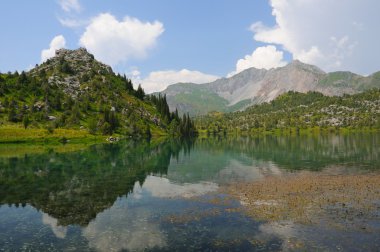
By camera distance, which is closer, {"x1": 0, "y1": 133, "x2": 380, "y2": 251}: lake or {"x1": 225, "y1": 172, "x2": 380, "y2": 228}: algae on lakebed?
{"x1": 0, "y1": 133, "x2": 380, "y2": 251}: lake

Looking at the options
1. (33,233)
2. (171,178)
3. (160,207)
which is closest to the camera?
(33,233)

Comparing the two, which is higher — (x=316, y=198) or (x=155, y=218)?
(x=316, y=198)

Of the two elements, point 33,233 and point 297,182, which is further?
point 297,182

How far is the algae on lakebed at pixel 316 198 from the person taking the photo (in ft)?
119

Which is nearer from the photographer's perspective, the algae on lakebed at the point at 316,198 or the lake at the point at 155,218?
the lake at the point at 155,218

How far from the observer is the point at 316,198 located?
149ft

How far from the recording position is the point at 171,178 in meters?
68.9

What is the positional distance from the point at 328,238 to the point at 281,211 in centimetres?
981

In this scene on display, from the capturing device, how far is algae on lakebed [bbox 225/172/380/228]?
36.2m

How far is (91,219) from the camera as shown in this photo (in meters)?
37.9

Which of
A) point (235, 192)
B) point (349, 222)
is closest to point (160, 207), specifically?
point (235, 192)

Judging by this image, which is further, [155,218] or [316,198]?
[316,198]

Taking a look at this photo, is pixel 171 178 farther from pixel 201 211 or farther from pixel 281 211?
pixel 281 211

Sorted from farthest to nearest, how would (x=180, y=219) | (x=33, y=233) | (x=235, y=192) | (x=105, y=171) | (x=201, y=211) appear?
(x=105, y=171) → (x=235, y=192) → (x=201, y=211) → (x=180, y=219) → (x=33, y=233)
